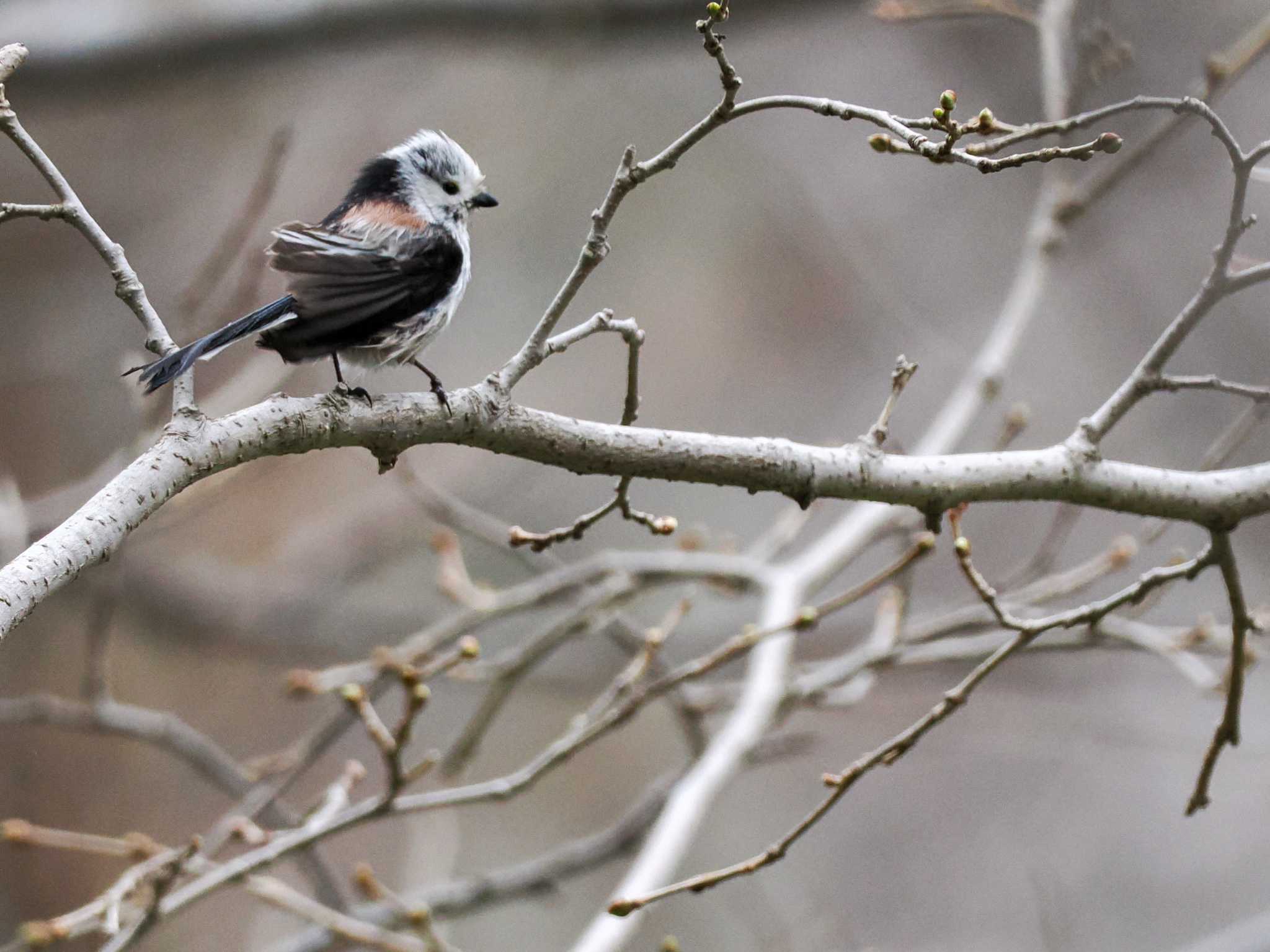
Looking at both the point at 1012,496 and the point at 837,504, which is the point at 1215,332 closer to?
the point at 837,504

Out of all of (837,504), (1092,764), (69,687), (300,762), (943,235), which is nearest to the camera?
(300,762)

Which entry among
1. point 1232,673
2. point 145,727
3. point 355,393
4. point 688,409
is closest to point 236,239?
point 145,727

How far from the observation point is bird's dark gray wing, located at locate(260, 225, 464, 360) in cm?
199

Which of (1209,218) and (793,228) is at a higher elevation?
(793,228)

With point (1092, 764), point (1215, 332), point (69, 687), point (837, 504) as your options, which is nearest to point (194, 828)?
point (69, 687)

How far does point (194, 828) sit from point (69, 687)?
0.90 m

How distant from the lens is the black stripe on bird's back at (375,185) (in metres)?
2.58

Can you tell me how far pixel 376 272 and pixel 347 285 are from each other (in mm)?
104

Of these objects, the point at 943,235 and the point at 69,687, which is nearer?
the point at 69,687

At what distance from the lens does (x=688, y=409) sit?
7266 mm

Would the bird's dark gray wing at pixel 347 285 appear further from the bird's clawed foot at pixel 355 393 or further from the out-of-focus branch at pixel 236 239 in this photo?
the out-of-focus branch at pixel 236 239

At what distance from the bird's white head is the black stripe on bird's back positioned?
0.01 metres

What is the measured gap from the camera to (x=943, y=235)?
752cm

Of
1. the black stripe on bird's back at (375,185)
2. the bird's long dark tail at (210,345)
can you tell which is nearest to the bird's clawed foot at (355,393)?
the bird's long dark tail at (210,345)
